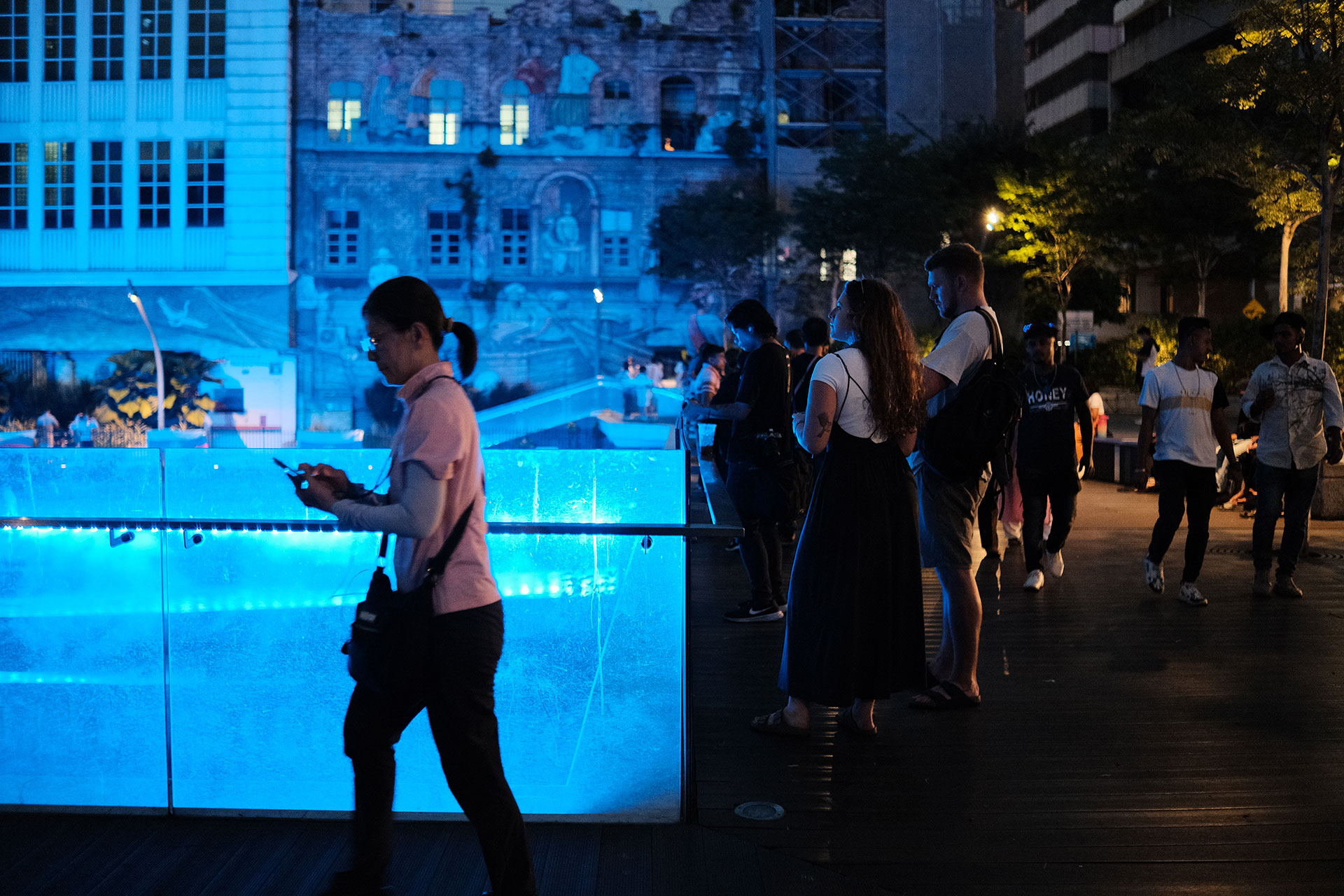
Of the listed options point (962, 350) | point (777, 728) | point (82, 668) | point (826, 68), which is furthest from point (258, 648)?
point (826, 68)

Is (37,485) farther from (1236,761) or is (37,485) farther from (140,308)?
(140,308)

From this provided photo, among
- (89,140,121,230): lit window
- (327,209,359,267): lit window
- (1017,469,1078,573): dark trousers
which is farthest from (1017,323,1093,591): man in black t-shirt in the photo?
(89,140,121,230): lit window

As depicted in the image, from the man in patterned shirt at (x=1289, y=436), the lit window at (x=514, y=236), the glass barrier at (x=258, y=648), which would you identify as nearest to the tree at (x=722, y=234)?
the lit window at (x=514, y=236)

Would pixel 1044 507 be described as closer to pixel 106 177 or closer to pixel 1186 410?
pixel 1186 410

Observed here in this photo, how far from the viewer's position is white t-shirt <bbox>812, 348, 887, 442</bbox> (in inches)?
167

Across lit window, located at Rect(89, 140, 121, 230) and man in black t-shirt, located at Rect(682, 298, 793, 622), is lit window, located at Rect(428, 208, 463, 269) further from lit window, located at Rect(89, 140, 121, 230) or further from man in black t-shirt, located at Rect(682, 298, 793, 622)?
man in black t-shirt, located at Rect(682, 298, 793, 622)

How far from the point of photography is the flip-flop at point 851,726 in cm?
466

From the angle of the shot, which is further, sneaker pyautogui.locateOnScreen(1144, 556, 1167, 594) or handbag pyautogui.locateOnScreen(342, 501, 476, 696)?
sneaker pyautogui.locateOnScreen(1144, 556, 1167, 594)

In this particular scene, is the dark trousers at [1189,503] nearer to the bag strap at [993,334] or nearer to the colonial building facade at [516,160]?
the bag strap at [993,334]

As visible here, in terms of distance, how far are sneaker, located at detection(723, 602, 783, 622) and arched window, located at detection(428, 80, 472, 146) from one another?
39737 mm

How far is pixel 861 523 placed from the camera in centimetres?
432

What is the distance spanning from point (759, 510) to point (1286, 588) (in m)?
3.59

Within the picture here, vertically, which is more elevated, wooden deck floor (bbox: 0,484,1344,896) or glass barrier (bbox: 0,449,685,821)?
glass barrier (bbox: 0,449,685,821)

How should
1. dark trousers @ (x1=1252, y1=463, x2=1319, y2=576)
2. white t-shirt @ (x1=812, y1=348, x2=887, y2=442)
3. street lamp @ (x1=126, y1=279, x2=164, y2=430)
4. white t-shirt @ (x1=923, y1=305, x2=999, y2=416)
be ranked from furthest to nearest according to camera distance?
1. street lamp @ (x1=126, y1=279, x2=164, y2=430)
2. dark trousers @ (x1=1252, y1=463, x2=1319, y2=576)
3. white t-shirt @ (x1=923, y1=305, x2=999, y2=416)
4. white t-shirt @ (x1=812, y1=348, x2=887, y2=442)
